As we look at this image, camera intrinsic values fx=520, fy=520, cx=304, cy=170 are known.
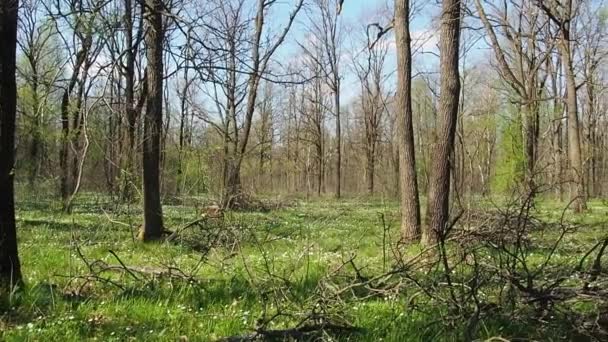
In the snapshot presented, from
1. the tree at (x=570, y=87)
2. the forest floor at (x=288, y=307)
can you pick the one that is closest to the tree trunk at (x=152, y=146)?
the forest floor at (x=288, y=307)

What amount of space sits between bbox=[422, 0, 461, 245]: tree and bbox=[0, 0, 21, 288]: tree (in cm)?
704

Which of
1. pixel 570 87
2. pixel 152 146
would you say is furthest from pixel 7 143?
pixel 570 87

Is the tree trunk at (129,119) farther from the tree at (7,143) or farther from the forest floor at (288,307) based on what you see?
the forest floor at (288,307)

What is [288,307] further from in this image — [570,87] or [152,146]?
[570,87]

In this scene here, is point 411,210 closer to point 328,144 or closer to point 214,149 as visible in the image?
point 214,149

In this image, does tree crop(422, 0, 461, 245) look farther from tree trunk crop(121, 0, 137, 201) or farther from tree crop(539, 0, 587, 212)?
tree crop(539, 0, 587, 212)

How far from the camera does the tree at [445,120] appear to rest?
32.6 feet

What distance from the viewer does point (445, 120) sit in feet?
33.0

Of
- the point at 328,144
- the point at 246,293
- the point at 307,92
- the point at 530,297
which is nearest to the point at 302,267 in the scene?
the point at 246,293

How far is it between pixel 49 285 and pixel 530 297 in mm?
4668

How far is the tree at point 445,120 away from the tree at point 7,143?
23.1 feet

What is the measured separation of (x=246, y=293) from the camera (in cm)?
559

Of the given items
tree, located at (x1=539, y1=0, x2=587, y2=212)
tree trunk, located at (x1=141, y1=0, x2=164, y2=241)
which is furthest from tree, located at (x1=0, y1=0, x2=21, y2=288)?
tree, located at (x1=539, y1=0, x2=587, y2=212)

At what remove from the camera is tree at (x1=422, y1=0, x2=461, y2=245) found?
9.95 m
